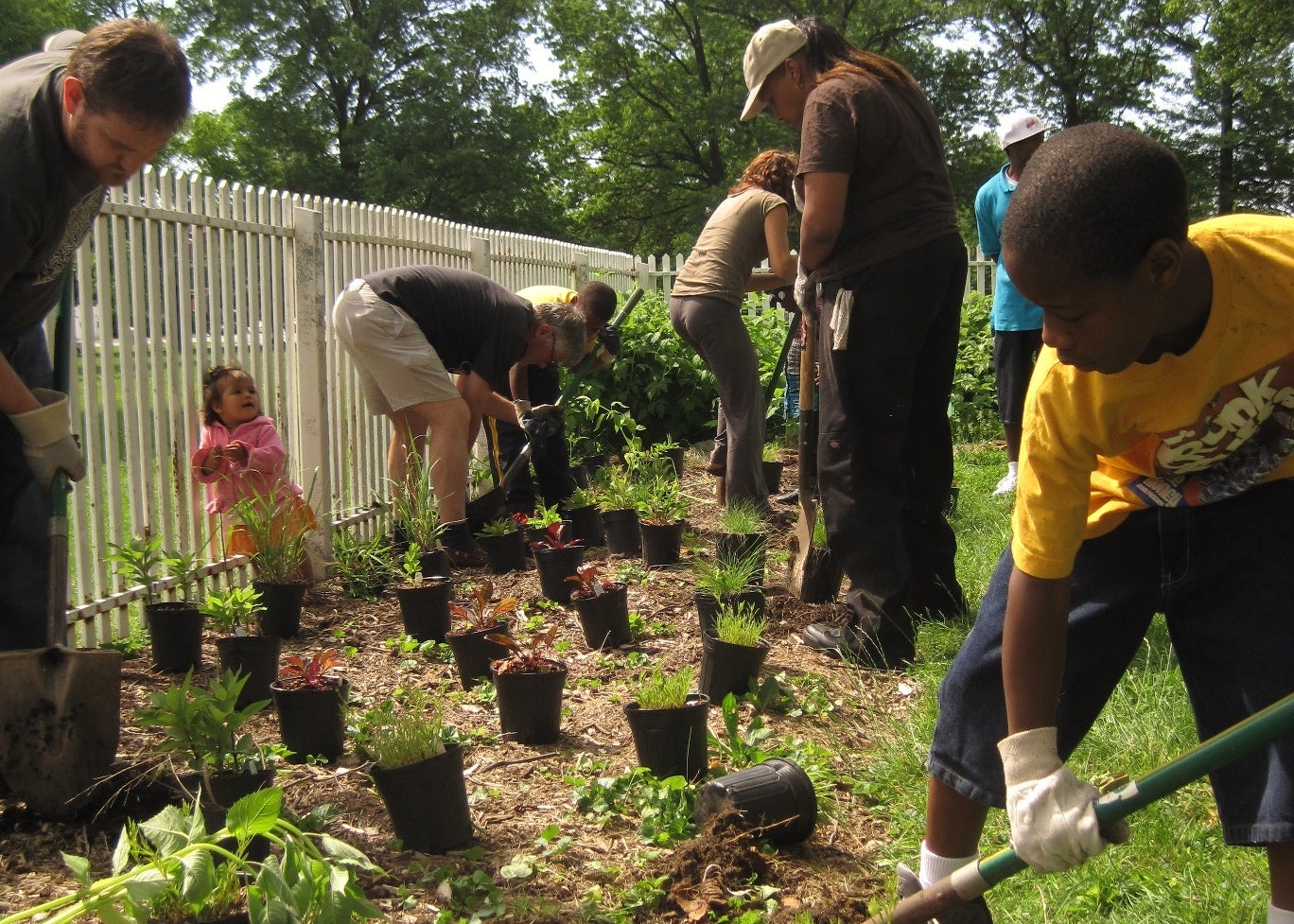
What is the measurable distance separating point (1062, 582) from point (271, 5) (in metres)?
37.1

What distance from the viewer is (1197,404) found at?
1747 millimetres

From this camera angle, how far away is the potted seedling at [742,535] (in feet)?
16.4

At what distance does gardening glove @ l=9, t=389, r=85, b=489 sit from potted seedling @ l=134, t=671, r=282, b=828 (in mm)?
801

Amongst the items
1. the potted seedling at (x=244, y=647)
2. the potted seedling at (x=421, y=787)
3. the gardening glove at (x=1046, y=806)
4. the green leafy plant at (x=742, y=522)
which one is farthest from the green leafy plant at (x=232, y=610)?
the gardening glove at (x=1046, y=806)

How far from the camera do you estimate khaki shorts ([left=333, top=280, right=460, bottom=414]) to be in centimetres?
554

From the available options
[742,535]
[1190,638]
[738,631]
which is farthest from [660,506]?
[1190,638]

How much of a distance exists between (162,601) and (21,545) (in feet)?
6.03

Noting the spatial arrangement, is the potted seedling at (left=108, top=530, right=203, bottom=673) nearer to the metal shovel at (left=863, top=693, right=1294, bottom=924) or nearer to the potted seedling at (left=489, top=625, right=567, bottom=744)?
the potted seedling at (left=489, top=625, right=567, bottom=744)

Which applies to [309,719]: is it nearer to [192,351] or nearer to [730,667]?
[730,667]

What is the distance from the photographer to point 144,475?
4801 millimetres

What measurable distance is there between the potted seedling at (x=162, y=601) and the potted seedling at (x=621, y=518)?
2256 mm

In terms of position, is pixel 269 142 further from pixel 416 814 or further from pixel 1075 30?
pixel 416 814

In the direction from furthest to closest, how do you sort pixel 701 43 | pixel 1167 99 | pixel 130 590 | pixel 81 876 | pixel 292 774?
pixel 701 43 → pixel 1167 99 → pixel 130 590 → pixel 292 774 → pixel 81 876

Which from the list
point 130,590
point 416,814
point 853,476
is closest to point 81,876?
point 416,814
